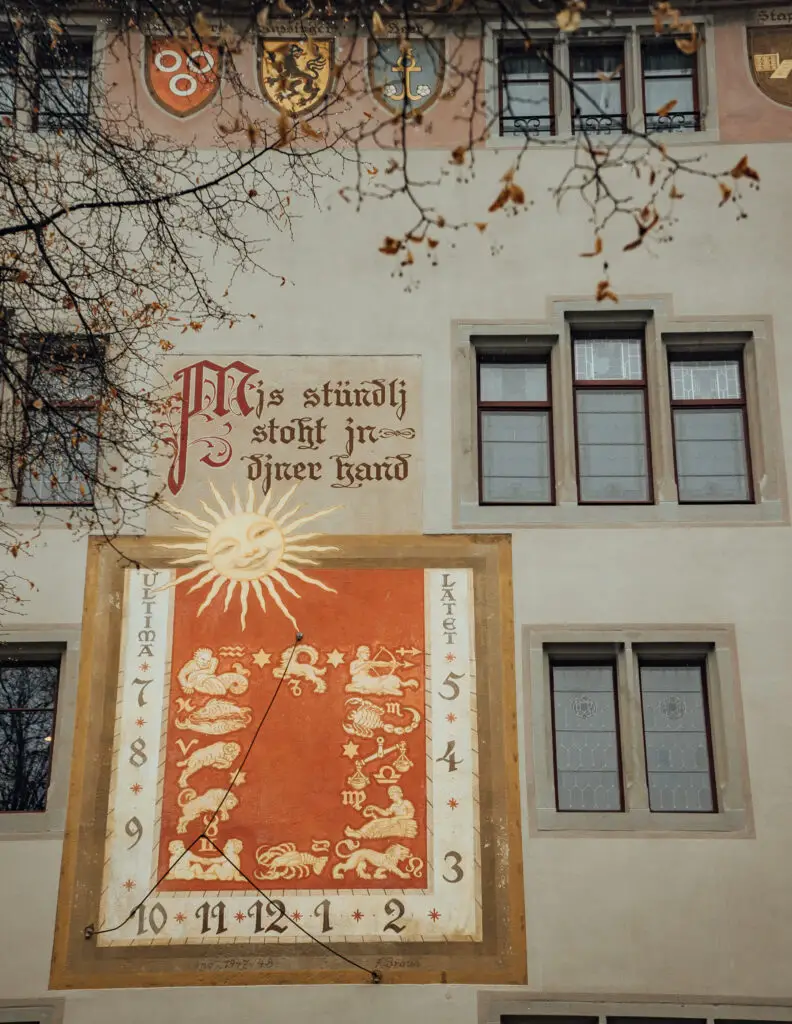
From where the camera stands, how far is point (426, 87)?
11.2 metres

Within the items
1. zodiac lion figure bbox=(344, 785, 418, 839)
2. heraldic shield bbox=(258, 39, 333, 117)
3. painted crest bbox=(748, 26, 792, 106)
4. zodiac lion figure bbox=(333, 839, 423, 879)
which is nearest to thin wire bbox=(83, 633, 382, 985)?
zodiac lion figure bbox=(333, 839, 423, 879)

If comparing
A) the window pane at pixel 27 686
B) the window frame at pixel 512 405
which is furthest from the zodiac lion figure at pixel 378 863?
the window frame at pixel 512 405

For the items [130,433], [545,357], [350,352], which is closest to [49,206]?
[130,433]

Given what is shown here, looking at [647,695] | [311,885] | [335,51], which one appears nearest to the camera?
[311,885]

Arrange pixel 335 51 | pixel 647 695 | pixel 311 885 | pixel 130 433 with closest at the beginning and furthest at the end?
pixel 311 885 < pixel 647 695 < pixel 130 433 < pixel 335 51

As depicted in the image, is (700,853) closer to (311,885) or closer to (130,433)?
(311,885)

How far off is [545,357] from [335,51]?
304 centimetres

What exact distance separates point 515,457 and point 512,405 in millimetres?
406

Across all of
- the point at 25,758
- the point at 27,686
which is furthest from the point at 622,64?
the point at 25,758

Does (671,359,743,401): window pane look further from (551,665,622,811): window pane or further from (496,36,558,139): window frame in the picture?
(551,665,622,811): window pane

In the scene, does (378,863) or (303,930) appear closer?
(303,930)

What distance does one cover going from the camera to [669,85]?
11.2 metres

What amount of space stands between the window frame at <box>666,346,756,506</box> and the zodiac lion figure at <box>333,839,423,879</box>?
3.16m

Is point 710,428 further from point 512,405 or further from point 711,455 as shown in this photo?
point 512,405
